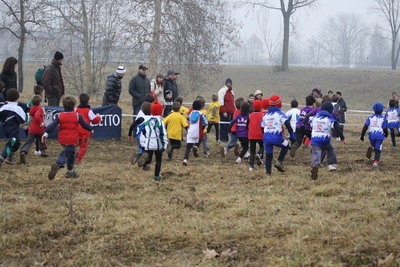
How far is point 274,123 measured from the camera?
11.8 m

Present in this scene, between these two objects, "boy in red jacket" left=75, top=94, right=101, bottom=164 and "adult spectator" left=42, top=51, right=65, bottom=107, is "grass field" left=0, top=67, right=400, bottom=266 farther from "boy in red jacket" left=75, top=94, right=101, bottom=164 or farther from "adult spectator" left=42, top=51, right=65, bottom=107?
"adult spectator" left=42, top=51, right=65, bottom=107

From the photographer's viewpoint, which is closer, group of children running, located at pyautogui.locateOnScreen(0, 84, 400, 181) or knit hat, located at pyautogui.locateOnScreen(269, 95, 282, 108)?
group of children running, located at pyautogui.locateOnScreen(0, 84, 400, 181)

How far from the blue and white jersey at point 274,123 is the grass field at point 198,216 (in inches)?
33.5

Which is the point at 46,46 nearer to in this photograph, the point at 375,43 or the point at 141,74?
the point at 141,74

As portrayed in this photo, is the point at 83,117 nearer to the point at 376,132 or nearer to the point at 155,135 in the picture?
the point at 155,135

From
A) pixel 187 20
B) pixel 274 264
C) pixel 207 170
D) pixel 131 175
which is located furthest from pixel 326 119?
pixel 187 20

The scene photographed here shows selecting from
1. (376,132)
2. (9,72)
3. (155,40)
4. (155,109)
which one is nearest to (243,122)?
(376,132)

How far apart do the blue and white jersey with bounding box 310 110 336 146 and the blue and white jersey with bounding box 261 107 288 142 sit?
0.72 metres

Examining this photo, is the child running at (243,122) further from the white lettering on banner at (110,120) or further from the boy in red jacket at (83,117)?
the white lettering on banner at (110,120)

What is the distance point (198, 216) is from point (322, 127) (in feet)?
16.2

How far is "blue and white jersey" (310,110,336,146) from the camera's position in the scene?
11.8m

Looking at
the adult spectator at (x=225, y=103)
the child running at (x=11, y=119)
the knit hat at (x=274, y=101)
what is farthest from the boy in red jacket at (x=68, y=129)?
the adult spectator at (x=225, y=103)

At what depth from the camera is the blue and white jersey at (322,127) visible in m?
11.8

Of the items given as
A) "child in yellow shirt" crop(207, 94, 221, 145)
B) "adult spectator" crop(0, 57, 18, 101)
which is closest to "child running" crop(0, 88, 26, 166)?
"adult spectator" crop(0, 57, 18, 101)
